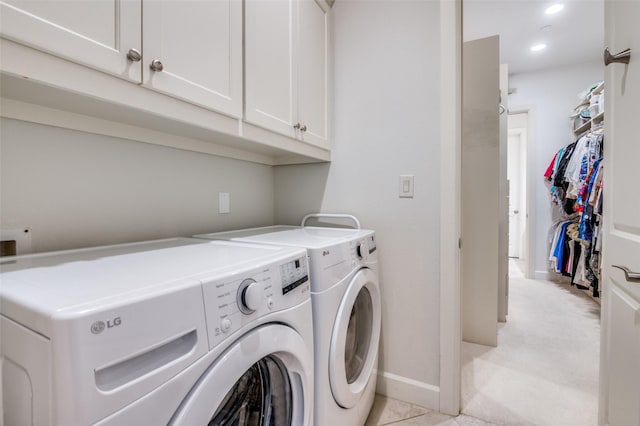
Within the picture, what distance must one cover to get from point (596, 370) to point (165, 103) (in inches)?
105

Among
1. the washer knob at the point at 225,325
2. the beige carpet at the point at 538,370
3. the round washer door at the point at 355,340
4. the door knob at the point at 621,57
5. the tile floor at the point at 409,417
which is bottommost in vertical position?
the tile floor at the point at 409,417

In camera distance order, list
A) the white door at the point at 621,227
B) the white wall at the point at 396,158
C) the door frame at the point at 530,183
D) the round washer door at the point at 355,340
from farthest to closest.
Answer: the door frame at the point at 530,183 → the white wall at the point at 396,158 → the round washer door at the point at 355,340 → the white door at the point at 621,227

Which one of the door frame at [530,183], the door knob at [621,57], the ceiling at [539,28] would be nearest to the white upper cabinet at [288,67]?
Result: the door knob at [621,57]

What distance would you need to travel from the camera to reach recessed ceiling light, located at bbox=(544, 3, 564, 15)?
101 inches

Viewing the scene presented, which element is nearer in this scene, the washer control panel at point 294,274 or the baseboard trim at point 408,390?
the washer control panel at point 294,274

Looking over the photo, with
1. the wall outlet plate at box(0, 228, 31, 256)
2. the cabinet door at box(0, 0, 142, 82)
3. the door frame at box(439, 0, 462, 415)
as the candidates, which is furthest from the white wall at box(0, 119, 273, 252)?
the door frame at box(439, 0, 462, 415)

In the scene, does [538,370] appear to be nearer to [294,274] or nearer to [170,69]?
[294,274]

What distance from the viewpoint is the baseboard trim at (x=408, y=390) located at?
1.49 metres

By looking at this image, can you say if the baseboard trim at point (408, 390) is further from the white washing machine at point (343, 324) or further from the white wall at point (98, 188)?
the white wall at point (98, 188)

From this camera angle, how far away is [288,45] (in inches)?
53.7

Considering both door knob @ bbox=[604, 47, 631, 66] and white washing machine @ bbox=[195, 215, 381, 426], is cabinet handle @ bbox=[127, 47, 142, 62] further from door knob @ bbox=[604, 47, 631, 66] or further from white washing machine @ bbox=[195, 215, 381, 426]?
door knob @ bbox=[604, 47, 631, 66]

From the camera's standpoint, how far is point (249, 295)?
632mm

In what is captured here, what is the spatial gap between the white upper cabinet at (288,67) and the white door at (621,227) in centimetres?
120

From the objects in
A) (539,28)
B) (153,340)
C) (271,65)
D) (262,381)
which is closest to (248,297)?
(153,340)
